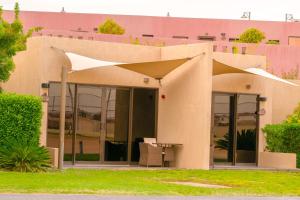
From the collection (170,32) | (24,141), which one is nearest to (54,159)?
(24,141)

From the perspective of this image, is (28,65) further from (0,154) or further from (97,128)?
(0,154)

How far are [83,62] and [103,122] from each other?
2768 millimetres

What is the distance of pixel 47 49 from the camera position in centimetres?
2389

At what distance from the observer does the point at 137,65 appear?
23.0 meters

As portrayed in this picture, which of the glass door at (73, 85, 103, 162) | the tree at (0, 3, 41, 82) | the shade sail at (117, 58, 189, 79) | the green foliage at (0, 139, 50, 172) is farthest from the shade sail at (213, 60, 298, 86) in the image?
the green foliage at (0, 139, 50, 172)

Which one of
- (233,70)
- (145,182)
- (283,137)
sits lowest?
(145,182)

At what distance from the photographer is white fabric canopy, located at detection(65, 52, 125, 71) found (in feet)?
73.8

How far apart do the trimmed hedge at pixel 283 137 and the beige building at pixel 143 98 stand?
21.3 inches

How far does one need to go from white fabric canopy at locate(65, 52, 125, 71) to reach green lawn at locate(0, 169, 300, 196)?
3.03 metres

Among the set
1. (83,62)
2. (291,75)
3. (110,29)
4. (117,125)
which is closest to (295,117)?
(117,125)

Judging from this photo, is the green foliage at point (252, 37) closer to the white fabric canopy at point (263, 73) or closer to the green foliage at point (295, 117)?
the green foliage at point (295, 117)

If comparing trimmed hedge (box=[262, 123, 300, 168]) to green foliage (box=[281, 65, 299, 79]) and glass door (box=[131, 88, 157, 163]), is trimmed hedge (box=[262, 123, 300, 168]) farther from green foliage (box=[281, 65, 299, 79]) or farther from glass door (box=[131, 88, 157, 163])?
green foliage (box=[281, 65, 299, 79])

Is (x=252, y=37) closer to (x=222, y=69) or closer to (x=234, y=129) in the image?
(x=234, y=129)

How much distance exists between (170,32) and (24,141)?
39.0m
